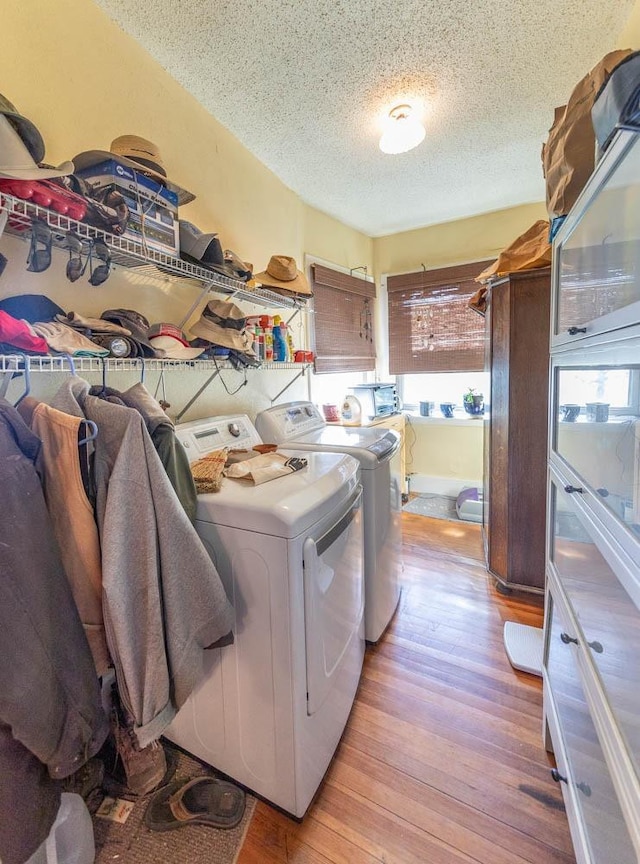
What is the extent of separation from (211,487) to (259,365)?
0.87 metres

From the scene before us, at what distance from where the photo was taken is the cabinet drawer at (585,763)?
0.72 metres

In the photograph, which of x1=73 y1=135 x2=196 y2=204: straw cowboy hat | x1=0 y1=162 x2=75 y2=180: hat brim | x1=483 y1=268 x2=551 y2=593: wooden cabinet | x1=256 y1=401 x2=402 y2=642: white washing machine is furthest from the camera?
x1=483 y1=268 x2=551 y2=593: wooden cabinet

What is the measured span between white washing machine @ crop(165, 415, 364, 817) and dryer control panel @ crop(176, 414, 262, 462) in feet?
1.09

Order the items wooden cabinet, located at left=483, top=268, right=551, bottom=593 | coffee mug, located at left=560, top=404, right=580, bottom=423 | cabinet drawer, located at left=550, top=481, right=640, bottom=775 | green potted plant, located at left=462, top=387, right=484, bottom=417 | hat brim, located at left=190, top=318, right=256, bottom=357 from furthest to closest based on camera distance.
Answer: green potted plant, located at left=462, top=387, right=484, bottom=417
wooden cabinet, located at left=483, top=268, right=551, bottom=593
hat brim, located at left=190, top=318, right=256, bottom=357
coffee mug, located at left=560, top=404, right=580, bottom=423
cabinet drawer, located at left=550, top=481, right=640, bottom=775

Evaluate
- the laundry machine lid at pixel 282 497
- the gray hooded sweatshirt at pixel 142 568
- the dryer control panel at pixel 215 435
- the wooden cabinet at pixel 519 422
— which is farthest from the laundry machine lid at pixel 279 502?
the wooden cabinet at pixel 519 422

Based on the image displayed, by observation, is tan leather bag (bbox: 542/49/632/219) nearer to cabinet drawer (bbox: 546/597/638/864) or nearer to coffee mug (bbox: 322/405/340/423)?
cabinet drawer (bbox: 546/597/638/864)

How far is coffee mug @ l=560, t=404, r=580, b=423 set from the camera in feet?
3.57

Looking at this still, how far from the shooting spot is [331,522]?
1185 mm

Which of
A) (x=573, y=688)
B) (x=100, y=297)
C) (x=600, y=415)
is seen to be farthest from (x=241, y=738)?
(x=100, y=297)

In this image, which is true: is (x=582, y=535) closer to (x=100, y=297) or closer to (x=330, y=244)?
(x=100, y=297)

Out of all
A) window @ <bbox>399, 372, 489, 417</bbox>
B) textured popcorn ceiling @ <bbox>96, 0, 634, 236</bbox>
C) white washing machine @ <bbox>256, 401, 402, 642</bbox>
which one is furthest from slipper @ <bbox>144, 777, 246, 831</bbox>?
window @ <bbox>399, 372, 489, 417</bbox>

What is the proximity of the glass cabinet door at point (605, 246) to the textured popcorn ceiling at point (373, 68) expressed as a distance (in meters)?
1.07

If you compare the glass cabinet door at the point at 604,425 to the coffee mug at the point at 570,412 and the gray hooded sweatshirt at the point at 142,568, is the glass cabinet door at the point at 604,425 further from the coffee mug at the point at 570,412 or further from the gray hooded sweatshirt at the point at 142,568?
the gray hooded sweatshirt at the point at 142,568

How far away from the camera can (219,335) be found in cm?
159
